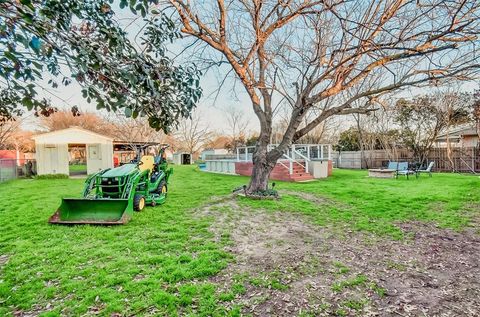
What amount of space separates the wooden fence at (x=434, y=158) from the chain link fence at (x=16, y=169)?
70.6ft

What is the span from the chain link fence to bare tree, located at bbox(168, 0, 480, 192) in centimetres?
1467

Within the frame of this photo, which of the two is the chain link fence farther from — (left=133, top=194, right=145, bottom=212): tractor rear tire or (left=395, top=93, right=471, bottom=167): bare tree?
(left=395, top=93, right=471, bottom=167): bare tree

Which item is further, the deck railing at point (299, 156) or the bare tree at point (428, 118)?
the bare tree at point (428, 118)

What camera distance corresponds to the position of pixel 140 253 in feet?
13.6

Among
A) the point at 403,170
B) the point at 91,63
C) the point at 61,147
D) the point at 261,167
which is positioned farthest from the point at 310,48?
the point at 61,147

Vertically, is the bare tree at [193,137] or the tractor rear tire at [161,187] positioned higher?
the bare tree at [193,137]

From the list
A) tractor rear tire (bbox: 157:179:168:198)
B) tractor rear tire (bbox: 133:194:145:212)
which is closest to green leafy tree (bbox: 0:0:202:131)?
tractor rear tire (bbox: 133:194:145:212)

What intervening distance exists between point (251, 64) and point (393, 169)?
9933 mm

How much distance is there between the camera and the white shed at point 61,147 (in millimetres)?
16375

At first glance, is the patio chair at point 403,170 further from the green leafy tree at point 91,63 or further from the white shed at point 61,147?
the white shed at point 61,147

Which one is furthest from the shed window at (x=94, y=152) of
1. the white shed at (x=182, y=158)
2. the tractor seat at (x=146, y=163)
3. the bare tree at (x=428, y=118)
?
the bare tree at (x=428, y=118)

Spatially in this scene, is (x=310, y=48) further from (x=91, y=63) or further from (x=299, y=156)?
(x=299, y=156)

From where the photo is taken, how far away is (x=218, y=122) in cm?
3828

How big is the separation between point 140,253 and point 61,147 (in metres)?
15.5
